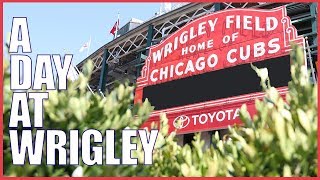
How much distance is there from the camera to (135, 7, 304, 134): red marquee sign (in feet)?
54.4

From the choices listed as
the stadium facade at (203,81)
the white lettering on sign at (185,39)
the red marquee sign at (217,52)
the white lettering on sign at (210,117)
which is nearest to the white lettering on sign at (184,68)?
the red marquee sign at (217,52)

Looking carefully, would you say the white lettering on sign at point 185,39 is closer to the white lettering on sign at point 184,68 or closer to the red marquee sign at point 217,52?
the red marquee sign at point 217,52

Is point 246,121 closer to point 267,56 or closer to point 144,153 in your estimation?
point 144,153

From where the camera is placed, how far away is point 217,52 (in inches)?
725

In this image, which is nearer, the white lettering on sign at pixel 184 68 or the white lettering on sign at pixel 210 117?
the white lettering on sign at pixel 210 117

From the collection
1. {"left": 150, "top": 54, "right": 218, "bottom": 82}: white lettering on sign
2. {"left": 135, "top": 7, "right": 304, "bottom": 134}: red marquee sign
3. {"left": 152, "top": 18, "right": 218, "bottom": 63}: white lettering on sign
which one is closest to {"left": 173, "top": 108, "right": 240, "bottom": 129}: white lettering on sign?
{"left": 135, "top": 7, "right": 304, "bottom": 134}: red marquee sign

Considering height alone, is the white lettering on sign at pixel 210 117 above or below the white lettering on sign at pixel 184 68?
below

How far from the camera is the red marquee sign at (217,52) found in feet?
54.4

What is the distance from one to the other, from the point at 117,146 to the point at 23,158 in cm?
112

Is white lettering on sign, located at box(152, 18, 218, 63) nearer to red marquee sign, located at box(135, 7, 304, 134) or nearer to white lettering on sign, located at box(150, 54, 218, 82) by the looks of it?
red marquee sign, located at box(135, 7, 304, 134)

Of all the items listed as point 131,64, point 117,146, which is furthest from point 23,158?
point 131,64

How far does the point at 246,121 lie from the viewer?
501 centimetres

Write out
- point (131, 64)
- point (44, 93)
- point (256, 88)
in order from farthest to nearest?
point (131, 64), point (256, 88), point (44, 93)

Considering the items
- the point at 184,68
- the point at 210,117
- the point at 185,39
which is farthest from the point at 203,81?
the point at 185,39
